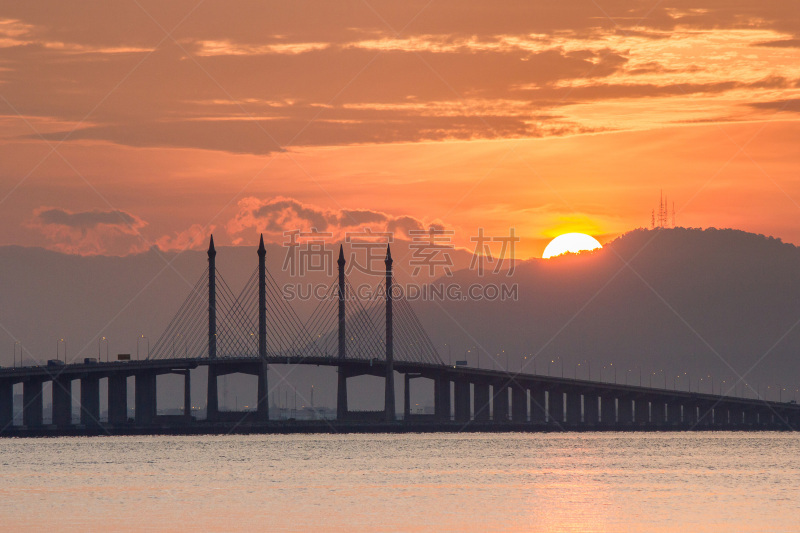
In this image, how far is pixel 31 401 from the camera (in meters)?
154

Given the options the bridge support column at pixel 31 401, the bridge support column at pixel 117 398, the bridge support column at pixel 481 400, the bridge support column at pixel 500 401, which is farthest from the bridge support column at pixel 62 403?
the bridge support column at pixel 500 401

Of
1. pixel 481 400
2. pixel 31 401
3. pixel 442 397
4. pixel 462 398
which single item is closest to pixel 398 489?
pixel 31 401

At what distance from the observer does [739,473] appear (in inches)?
3484

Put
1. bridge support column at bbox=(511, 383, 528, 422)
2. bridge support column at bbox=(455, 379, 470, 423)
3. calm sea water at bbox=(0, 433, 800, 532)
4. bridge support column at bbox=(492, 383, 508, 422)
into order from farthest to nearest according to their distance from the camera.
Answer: bridge support column at bbox=(511, 383, 528, 422) < bridge support column at bbox=(492, 383, 508, 422) < bridge support column at bbox=(455, 379, 470, 423) < calm sea water at bbox=(0, 433, 800, 532)

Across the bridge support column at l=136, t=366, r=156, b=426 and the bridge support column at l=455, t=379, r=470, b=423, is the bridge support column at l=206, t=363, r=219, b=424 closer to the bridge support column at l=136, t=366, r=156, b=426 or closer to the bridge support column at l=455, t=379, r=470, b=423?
the bridge support column at l=136, t=366, r=156, b=426

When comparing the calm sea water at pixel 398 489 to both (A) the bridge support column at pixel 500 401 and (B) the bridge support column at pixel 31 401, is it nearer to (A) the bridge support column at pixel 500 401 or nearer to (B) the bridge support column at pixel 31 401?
(B) the bridge support column at pixel 31 401

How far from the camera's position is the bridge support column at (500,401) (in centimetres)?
19112

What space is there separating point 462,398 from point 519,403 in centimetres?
1180

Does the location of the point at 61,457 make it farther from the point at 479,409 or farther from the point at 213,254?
the point at 479,409

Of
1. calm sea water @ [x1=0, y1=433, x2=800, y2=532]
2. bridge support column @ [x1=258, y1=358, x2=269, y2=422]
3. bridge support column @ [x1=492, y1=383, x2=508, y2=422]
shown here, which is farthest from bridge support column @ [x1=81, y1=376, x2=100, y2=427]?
bridge support column @ [x1=492, y1=383, x2=508, y2=422]

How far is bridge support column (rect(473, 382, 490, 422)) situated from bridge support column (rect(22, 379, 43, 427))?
62.1 meters

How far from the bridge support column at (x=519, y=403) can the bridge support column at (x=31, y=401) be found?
68104 mm

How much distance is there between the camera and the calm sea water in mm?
57469

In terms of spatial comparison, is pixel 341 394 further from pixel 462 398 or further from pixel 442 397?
pixel 462 398
